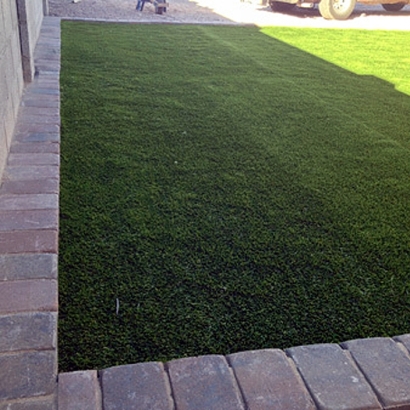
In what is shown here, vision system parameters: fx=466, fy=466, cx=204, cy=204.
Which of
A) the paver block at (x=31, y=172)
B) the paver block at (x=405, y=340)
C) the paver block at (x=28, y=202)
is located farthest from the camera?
the paver block at (x=31, y=172)

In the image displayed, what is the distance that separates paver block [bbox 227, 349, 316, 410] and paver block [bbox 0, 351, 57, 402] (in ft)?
1.67

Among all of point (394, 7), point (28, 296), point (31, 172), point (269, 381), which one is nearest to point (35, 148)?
point (31, 172)

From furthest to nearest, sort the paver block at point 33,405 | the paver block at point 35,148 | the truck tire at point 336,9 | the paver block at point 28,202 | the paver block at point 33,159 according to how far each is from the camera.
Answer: the truck tire at point 336,9 < the paver block at point 35,148 < the paver block at point 33,159 < the paver block at point 28,202 < the paver block at point 33,405

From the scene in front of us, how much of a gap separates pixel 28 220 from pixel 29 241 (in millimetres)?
165

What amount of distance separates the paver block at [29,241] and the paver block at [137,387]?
Answer: 653 millimetres

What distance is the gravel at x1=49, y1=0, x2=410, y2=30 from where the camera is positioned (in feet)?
27.3

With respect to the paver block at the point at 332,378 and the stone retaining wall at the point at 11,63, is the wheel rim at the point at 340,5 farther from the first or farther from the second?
the paver block at the point at 332,378

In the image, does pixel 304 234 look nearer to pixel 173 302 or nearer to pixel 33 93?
pixel 173 302

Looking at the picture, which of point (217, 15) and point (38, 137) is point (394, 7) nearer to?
point (217, 15)

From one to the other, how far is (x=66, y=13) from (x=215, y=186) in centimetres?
705

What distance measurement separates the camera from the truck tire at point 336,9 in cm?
952

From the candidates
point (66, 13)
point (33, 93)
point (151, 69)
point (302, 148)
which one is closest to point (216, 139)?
point (302, 148)

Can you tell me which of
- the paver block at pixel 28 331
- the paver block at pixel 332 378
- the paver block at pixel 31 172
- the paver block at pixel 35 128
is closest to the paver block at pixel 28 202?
the paver block at pixel 31 172

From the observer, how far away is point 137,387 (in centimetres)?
127
